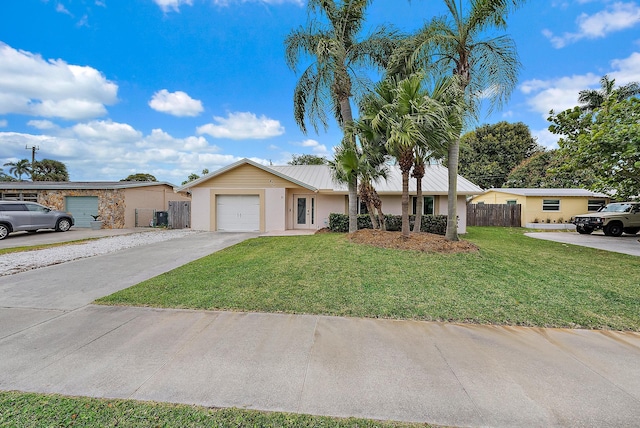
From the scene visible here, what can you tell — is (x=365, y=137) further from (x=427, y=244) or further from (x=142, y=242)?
(x=142, y=242)

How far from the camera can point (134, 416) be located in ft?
7.45

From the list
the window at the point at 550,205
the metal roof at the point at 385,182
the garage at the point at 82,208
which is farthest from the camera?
the window at the point at 550,205

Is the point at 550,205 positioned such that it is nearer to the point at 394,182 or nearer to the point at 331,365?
the point at 394,182

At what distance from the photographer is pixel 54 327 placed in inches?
157

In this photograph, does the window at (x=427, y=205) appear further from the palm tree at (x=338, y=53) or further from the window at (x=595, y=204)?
the window at (x=595, y=204)

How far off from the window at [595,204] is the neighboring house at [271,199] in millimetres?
13161

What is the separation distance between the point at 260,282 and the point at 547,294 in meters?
5.65

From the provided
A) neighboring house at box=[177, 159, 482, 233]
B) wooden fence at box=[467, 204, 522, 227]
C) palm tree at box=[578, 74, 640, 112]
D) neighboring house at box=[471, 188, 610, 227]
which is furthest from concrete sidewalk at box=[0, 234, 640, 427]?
palm tree at box=[578, 74, 640, 112]

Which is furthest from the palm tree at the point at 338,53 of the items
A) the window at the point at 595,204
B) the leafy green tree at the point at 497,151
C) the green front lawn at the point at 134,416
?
the leafy green tree at the point at 497,151

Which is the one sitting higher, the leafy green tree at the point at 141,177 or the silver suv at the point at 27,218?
the leafy green tree at the point at 141,177

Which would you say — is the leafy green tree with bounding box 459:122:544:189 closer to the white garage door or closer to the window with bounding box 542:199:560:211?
the window with bounding box 542:199:560:211

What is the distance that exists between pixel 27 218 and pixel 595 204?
36523 millimetres

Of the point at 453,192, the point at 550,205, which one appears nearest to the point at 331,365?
the point at 453,192

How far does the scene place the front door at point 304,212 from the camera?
1712 cm
